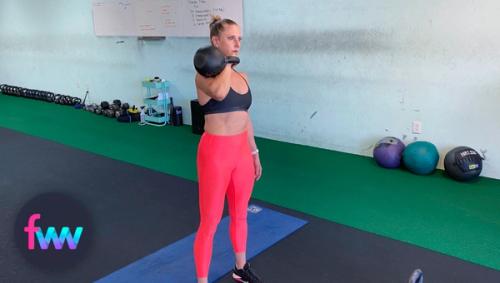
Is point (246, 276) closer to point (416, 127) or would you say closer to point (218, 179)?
point (218, 179)

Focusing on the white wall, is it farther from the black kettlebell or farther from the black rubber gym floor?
the black kettlebell

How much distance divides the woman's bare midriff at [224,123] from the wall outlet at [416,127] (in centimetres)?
224

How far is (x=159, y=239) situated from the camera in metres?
2.39

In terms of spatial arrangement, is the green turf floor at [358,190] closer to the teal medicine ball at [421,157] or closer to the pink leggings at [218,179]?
the teal medicine ball at [421,157]

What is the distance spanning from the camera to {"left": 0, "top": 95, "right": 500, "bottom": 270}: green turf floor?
7.83ft

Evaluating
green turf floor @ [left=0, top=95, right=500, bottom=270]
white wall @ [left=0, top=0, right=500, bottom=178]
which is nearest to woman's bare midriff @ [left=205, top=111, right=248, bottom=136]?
green turf floor @ [left=0, top=95, right=500, bottom=270]

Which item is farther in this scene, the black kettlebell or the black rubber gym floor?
the black rubber gym floor

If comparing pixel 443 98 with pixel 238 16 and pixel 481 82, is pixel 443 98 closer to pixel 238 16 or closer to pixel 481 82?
pixel 481 82

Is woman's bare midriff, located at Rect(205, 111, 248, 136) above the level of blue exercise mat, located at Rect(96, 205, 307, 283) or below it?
above

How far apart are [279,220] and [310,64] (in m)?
1.82

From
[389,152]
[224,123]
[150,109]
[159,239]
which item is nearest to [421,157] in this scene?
[389,152]

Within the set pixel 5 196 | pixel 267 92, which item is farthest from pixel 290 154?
pixel 5 196

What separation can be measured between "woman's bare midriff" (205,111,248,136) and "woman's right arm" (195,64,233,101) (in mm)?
122

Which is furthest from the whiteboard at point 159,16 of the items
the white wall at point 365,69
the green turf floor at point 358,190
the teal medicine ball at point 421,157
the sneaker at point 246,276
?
the sneaker at point 246,276
